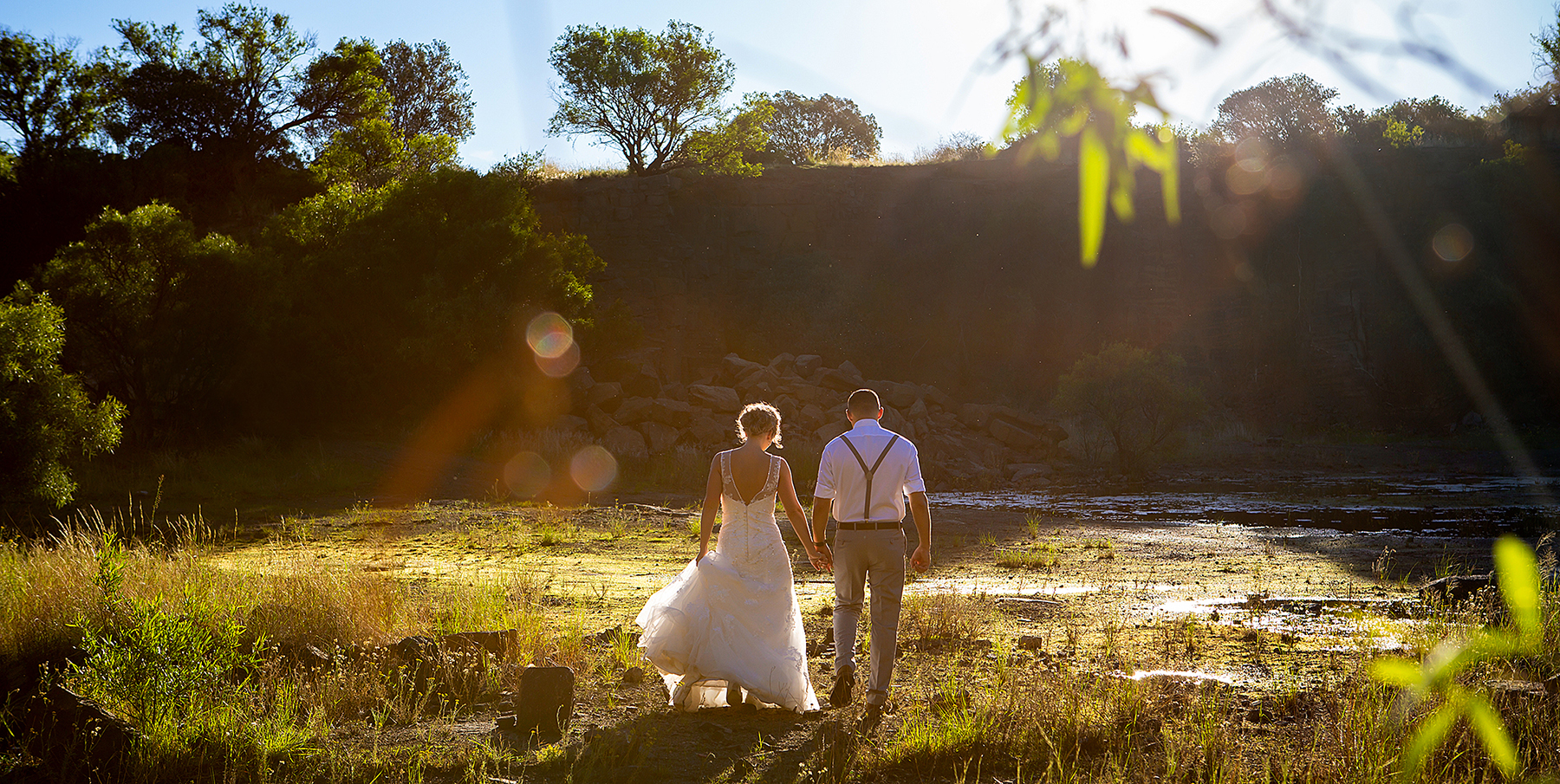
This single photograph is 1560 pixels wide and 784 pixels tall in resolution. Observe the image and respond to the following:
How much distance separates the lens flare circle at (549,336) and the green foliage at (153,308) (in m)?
7.56

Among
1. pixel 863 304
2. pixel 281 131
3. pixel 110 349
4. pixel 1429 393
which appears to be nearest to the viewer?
pixel 110 349

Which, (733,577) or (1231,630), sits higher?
(733,577)

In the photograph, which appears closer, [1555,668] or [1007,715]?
[1007,715]

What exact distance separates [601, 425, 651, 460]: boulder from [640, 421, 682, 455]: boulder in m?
0.15

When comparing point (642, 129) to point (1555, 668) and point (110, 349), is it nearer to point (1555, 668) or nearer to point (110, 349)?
point (110, 349)

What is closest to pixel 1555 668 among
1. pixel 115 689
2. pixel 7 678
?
pixel 115 689

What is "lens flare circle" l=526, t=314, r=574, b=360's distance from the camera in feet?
97.0

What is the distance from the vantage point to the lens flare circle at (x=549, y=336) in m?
29.6

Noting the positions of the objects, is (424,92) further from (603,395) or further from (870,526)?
(870,526)

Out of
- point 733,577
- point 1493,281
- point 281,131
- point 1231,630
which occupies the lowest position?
point 1231,630

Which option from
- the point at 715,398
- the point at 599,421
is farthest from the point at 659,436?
the point at 715,398

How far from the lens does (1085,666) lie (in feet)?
24.4

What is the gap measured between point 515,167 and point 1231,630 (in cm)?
4030

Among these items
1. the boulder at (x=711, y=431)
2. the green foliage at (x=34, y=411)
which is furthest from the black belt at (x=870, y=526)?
the boulder at (x=711, y=431)
